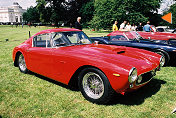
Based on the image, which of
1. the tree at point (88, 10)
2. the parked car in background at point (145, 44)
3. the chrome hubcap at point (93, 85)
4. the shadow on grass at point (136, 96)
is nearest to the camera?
the chrome hubcap at point (93, 85)

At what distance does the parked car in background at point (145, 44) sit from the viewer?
578cm

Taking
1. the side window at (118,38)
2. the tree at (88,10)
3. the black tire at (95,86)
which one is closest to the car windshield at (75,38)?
the black tire at (95,86)

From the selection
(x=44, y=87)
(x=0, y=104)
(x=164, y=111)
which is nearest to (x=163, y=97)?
(x=164, y=111)

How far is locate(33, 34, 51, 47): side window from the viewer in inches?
161

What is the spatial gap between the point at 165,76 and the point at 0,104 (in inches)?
176

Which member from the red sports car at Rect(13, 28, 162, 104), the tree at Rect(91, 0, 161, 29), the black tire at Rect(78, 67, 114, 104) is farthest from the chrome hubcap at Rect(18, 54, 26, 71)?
the tree at Rect(91, 0, 161, 29)

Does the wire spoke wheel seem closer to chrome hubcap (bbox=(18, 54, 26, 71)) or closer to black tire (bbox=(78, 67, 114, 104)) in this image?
chrome hubcap (bbox=(18, 54, 26, 71))

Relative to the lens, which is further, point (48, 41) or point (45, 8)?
point (45, 8)

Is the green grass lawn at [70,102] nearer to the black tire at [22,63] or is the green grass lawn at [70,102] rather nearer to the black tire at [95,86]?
the black tire at [95,86]

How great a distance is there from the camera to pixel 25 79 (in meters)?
4.62

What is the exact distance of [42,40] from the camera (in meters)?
4.43

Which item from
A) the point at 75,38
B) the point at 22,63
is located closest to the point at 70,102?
the point at 75,38

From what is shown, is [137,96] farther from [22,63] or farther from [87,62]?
[22,63]

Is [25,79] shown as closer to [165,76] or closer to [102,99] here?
[102,99]
